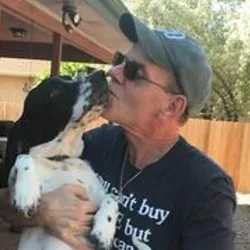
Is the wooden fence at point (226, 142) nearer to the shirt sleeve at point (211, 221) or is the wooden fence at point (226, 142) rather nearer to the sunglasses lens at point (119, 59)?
the sunglasses lens at point (119, 59)

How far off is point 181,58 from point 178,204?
18.9 inches

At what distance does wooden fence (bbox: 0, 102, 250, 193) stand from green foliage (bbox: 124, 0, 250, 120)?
4249 mm

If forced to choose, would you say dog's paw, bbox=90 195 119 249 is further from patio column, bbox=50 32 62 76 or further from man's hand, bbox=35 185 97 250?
patio column, bbox=50 32 62 76

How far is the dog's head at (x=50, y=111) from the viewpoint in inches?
111

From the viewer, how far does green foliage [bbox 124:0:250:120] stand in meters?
20.5

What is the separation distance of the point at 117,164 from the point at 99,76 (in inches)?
16.3

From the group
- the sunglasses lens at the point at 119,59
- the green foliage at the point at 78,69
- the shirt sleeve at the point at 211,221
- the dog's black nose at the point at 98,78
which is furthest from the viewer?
the green foliage at the point at 78,69

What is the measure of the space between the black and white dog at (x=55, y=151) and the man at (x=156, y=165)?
5cm

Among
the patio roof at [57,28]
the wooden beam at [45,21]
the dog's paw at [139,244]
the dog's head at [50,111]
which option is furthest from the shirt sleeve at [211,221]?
the wooden beam at [45,21]

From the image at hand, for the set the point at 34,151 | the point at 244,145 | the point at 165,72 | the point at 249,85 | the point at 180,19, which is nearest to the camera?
the point at 165,72

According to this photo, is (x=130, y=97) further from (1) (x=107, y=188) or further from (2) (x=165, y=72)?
(1) (x=107, y=188)

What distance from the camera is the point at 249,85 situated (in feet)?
67.1

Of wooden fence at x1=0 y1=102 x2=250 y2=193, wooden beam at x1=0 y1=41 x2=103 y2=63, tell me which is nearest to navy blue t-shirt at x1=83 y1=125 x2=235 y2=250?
wooden beam at x1=0 y1=41 x2=103 y2=63

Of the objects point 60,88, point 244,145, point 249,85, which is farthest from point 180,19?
point 60,88
